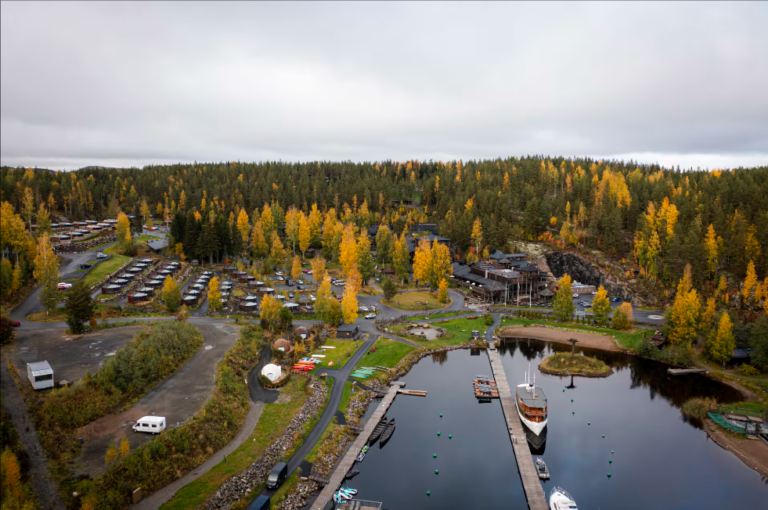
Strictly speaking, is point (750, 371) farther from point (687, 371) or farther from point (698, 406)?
point (698, 406)

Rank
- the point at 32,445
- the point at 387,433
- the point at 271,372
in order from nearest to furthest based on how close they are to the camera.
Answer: the point at 32,445
the point at 387,433
the point at 271,372

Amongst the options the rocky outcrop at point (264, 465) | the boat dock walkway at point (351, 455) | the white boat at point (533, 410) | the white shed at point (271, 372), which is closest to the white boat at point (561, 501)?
the white boat at point (533, 410)

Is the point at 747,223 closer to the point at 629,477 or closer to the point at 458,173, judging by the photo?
the point at 629,477

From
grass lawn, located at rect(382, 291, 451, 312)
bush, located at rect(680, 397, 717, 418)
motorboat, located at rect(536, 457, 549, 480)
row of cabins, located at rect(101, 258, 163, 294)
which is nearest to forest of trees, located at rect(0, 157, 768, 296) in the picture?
row of cabins, located at rect(101, 258, 163, 294)

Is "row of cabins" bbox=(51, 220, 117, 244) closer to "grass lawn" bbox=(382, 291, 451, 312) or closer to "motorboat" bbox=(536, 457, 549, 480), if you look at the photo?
"grass lawn" bbox=(382, 291, 451, 312)

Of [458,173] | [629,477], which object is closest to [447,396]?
[629,477]

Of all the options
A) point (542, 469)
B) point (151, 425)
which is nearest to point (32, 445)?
point (151, 425)

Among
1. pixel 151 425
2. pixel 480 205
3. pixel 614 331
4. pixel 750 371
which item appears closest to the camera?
pixel 151 425
